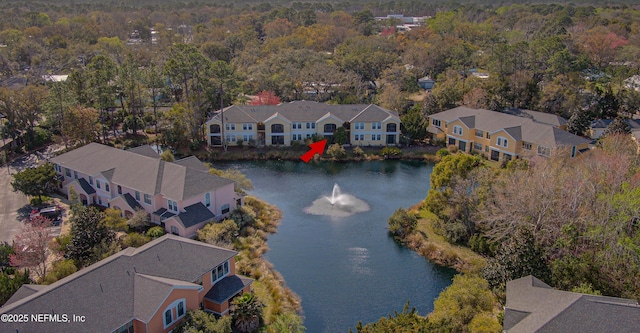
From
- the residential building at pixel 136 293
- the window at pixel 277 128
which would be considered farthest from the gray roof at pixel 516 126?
the residential building at pixel 136 293

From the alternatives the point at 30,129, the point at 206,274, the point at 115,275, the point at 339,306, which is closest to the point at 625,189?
the point at 339,306

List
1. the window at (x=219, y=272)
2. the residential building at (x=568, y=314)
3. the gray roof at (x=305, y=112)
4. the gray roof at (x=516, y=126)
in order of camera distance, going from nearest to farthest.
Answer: the residential building at (x=568, y=314)
the window at (x=219, y=272)
the gray roof at (x=516, y=126)
the gray roof at (x=305, y=112)

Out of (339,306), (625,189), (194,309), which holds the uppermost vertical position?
(625,189)

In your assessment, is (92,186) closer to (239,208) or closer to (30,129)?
(239,208)

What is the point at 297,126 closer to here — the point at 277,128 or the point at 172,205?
the point at 277,128

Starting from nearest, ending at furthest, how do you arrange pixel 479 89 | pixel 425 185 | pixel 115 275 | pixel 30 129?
pixel 115 275
pixel 425 185
pixel 30 129
pixel 479 89

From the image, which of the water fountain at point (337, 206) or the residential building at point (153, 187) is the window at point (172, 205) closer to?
the residential building at point (153, 187)
